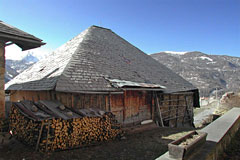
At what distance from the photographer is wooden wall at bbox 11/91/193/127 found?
6.94 metres

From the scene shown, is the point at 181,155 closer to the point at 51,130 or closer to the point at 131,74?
the point at 51,130

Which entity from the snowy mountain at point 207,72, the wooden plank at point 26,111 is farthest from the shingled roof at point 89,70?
the snowy mountain at point 207,72

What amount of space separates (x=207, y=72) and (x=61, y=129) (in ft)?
223

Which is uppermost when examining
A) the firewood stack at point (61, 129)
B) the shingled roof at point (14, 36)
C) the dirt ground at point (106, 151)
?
the shingled roof at point (14, 36)

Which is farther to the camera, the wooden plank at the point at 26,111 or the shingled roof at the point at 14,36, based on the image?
the shingled roof at the point at 14,36

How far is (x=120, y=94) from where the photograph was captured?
814cm

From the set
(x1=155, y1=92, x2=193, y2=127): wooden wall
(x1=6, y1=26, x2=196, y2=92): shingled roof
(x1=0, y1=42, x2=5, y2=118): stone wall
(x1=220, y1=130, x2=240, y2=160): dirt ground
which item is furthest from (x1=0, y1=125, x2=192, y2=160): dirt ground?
(x1=155, y1=92, x2=193, y2=127): wooden wall

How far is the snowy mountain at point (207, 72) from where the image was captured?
52.3 meters

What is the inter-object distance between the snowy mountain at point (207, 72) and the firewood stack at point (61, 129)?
46.5 metres

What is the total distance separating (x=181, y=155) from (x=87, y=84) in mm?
5071

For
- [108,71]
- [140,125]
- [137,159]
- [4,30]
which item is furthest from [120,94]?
[4,30]

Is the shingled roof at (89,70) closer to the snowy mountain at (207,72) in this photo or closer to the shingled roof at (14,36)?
the shingled roof at (14,36)

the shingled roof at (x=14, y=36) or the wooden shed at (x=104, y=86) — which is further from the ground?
the shingled roof at (x=14, y=36)

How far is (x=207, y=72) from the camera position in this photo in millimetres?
63094
